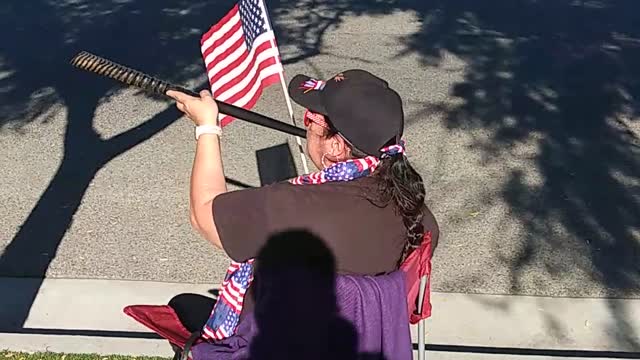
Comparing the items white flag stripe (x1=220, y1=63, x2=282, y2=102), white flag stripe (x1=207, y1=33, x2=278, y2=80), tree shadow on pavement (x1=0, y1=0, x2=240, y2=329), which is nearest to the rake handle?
white flag stripe (x1=220, y1=63, x2=282, y2=102)

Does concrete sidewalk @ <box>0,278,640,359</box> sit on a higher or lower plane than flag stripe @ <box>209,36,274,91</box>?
lower

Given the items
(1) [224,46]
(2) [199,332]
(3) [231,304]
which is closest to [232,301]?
(3) [231,304]

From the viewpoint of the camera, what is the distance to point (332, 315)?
241cm

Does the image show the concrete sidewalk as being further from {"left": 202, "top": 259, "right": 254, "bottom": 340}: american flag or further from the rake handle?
the rake handle

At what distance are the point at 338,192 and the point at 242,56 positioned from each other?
1.72m

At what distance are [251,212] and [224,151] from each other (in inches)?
148

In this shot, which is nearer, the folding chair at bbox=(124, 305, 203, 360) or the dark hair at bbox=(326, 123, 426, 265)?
the dark hair at bbox=(326, 123, 426, 265)

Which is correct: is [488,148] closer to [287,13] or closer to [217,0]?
[287,13]

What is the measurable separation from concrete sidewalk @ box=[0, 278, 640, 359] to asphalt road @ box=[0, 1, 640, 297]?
14cm

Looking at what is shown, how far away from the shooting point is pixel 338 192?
2.45 meters

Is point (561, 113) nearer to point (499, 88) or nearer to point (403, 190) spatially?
point (499, 88)

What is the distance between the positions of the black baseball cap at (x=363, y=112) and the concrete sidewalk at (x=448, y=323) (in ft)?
5.11

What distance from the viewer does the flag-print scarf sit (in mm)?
2525

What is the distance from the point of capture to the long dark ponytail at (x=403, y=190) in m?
2.51
